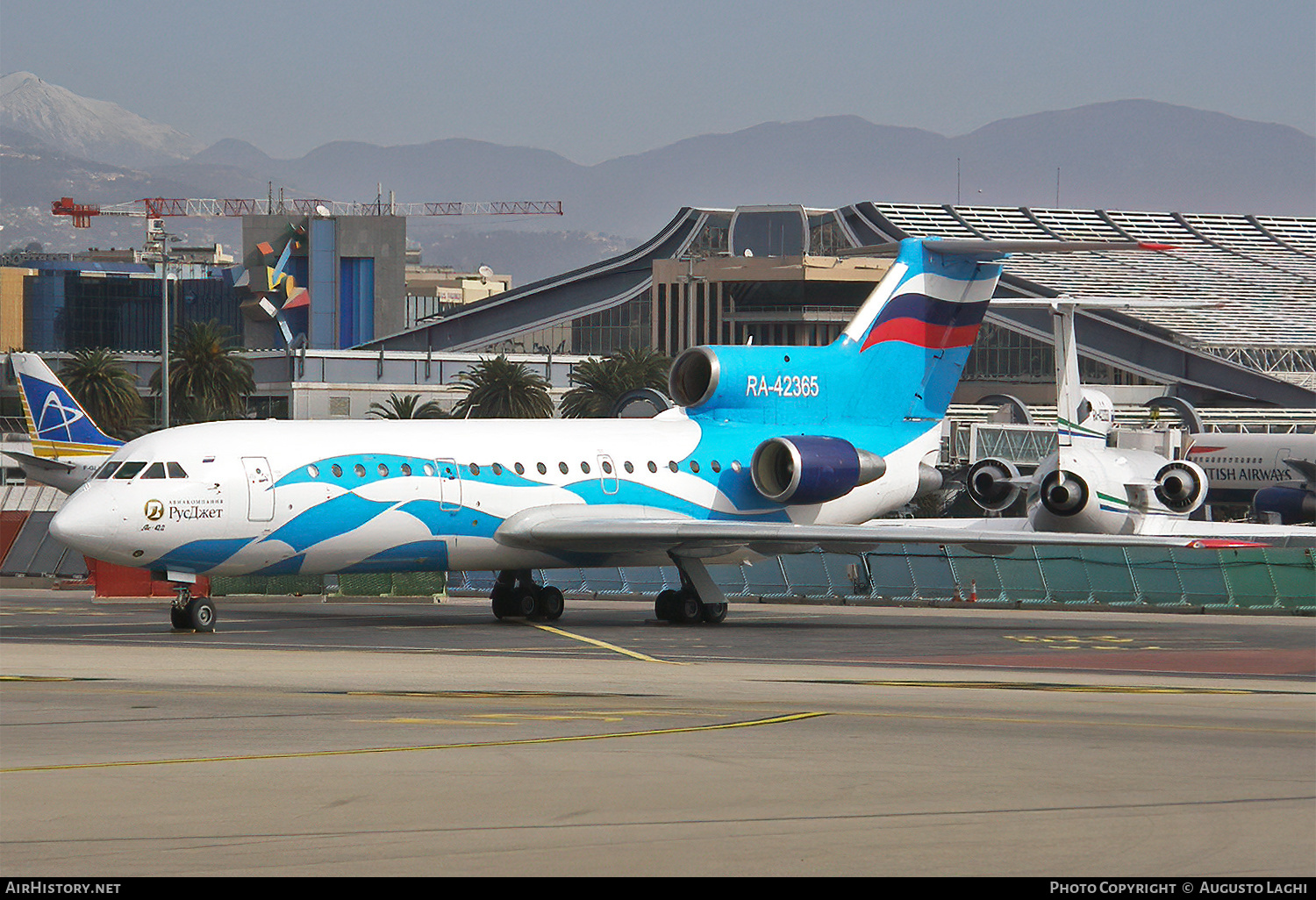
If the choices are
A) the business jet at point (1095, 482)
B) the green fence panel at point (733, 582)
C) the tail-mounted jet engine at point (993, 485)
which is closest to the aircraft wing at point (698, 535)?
the business jet at point (1095, 482)

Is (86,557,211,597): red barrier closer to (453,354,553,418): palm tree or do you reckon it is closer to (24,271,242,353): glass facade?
(453,354,553,418): palm tree

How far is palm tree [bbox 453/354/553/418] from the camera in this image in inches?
3435

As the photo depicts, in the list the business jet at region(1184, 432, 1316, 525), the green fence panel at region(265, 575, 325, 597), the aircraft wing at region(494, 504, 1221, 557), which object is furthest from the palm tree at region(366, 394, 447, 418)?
the aircraft wing at region(494, 504, 1221, 557)

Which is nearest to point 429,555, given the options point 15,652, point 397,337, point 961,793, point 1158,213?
point 15,652

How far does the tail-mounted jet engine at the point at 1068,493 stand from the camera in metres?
39.2

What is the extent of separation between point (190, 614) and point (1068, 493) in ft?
68.3

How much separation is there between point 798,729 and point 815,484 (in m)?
18.7

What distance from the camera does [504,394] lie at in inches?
3455

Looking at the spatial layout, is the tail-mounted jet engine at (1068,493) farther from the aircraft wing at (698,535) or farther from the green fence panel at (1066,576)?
the aircraft wing at (698,535)

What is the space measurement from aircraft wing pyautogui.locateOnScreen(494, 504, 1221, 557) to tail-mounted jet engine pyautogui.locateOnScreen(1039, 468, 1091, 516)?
646cm

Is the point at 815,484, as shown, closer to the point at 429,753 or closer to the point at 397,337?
the point at 429,753

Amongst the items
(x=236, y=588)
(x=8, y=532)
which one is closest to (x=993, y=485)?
(x=236, y=588)

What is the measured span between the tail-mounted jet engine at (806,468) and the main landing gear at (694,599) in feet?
8.87

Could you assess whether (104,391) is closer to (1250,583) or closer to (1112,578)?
(1112,578)
